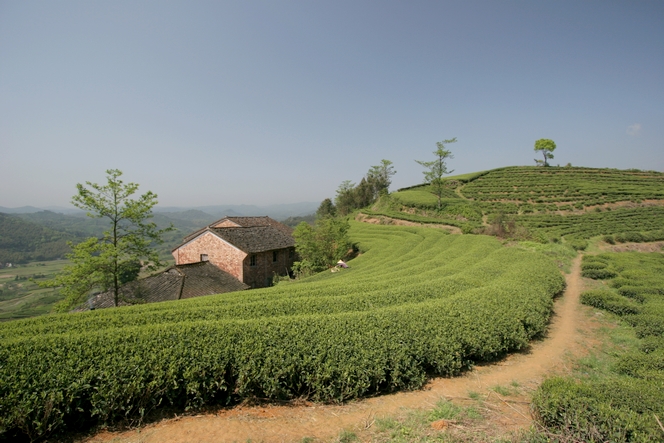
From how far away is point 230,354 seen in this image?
222 inches

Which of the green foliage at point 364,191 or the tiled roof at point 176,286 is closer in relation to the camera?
the tiled roof at point 176,286

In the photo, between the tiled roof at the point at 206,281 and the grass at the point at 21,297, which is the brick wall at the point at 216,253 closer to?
the tiled roof at the point at 206,281

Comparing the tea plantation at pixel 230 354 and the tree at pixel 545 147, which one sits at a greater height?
the tree at pixel 545 147

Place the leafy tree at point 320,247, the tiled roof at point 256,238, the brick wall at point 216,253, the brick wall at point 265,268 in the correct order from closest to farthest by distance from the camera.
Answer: the brick wall at point 216,253 → the brick wall at point 265,268 → the tiled roof at point 256,238 → the leafy tree at point 320,247

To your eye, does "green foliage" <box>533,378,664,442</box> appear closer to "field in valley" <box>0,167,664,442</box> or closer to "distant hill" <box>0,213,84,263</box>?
"field in valley" <box>0,167,664,442</box>

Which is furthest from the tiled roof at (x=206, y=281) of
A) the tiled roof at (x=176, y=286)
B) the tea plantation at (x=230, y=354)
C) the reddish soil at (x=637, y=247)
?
the reddish soil at (x=637, y=247)

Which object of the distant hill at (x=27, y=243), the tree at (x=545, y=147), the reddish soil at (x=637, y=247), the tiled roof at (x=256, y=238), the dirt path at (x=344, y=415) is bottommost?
the distant hill at (x=27, y=243)

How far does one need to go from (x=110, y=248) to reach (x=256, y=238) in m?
14.4

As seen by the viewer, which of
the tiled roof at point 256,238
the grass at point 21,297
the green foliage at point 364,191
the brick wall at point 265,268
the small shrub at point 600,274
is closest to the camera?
the small shrub at point 600,274

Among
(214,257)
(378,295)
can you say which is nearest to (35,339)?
(378,295)

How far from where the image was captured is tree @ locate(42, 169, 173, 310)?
13242 mm

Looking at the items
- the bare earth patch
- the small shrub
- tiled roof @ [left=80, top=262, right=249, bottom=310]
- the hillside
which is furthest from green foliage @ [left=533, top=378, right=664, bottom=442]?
the bare earth patch

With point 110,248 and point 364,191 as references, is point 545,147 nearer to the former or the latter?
point 364,191

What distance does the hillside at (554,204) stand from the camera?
33188 mm
